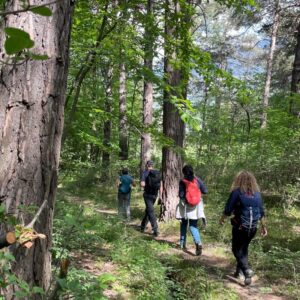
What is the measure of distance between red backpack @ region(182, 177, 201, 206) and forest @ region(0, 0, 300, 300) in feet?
1.73

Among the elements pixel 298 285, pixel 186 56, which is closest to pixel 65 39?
pixel 186 56

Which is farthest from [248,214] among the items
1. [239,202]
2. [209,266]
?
[209,266]

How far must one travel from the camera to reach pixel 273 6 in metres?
16.8

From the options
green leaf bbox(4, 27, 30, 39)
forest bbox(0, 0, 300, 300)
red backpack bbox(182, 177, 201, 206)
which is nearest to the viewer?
green leaf bbox(4, 27, 30, 39)

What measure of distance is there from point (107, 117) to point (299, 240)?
15.7ft

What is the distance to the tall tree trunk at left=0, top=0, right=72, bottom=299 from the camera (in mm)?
2008

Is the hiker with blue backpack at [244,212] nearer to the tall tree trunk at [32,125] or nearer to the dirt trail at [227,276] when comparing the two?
the dirt trail at [227,276]

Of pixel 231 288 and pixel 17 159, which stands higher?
pixel 17 159

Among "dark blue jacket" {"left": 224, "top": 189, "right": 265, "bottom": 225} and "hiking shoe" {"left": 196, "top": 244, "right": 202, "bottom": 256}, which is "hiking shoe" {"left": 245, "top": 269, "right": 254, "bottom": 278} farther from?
"hiking shoe" {"left": 196, "top": 244, "right": 202, "bottom": 256}

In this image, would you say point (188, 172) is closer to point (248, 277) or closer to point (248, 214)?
point (248, 214)

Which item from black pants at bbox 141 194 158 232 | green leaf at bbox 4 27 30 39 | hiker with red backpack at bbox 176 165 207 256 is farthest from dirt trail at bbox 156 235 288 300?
green leaf at bbox 4 27 30 39

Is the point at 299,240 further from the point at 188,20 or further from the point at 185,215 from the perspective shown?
the point at 188,20

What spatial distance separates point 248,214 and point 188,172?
1.83 m

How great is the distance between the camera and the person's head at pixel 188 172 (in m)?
6.92
